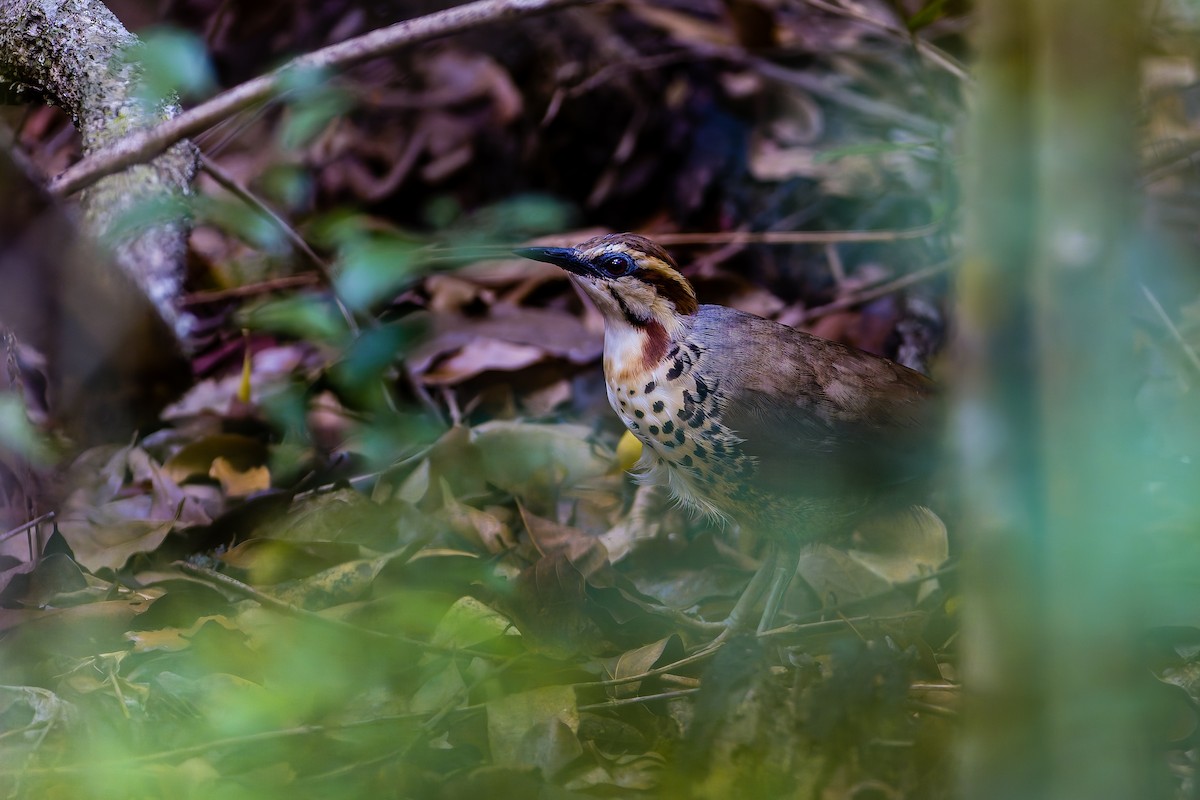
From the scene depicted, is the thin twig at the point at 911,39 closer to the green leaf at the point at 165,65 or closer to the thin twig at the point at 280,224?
the thin twig at the point at 280,224

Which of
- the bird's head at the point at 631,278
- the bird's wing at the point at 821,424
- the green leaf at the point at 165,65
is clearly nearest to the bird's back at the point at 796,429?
the bird's wing at the point at 821,424

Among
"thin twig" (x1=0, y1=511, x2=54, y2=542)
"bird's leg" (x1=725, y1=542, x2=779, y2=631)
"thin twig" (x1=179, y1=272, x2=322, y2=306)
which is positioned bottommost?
"bird's leg" (x1=725, y1=542, x2=779, y2=631)

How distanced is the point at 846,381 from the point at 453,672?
150 cm

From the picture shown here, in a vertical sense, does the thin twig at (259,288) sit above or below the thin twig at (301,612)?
above

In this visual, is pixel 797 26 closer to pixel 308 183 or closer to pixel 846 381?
pixel 308 183

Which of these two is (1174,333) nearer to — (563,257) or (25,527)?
(563,257)

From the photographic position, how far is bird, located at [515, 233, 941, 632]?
3279 mm

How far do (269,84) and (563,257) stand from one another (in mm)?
1073

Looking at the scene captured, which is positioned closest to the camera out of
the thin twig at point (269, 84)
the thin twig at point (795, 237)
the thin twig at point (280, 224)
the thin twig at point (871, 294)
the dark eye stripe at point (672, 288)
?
the thin twig at point (269, 84)

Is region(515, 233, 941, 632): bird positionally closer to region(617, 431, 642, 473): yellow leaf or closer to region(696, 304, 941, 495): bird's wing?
region(696, 304, 941, 495): bird's wing

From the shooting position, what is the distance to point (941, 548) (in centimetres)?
368

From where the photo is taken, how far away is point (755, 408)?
10.7 feet

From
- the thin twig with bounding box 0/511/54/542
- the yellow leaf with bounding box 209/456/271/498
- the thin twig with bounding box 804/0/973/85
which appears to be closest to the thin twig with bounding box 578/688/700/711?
the yellow leaf with bounding box 209/456/271/498

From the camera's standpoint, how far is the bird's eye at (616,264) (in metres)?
3.47
